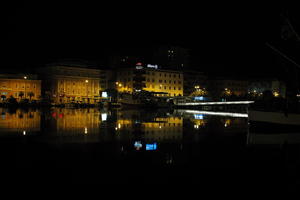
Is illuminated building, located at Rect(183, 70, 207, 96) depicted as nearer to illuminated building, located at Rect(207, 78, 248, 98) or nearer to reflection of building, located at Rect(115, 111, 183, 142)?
illuminated building, located at Rect(207, 78, 248, 98)

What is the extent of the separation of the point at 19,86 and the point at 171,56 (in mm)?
61604

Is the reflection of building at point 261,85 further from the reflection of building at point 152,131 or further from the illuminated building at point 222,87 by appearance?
the reflection of building at point 152,131

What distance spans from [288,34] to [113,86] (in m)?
84.0

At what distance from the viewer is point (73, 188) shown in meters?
6.16

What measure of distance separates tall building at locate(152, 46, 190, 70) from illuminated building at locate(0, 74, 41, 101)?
4786 centimetres

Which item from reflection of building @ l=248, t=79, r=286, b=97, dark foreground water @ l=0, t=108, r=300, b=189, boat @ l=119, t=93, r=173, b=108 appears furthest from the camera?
reflection of building @ l=248, t=79, r=286, b=97

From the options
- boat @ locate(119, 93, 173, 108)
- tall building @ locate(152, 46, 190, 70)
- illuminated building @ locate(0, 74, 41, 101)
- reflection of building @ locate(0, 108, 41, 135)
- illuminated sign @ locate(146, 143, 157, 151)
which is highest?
tall building @ locate(152, 46, 190, 70)

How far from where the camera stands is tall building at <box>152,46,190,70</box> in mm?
129500

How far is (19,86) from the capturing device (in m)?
92.1

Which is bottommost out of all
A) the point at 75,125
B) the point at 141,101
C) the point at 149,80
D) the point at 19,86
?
the point at 75,125

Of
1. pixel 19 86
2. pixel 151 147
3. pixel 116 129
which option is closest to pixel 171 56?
pixel 19 86

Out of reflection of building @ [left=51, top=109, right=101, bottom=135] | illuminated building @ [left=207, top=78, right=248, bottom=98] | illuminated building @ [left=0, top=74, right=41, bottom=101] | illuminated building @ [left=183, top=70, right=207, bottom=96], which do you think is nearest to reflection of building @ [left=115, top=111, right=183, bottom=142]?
reflection of building @ [left=51, top=109, right=101, bottom=135]

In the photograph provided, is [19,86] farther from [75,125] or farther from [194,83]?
[75,125]

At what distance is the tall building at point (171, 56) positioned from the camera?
130m
